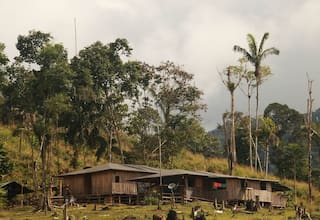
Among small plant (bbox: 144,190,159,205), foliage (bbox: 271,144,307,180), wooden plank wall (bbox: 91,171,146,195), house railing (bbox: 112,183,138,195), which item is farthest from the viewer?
foliage (bbox: 271,144,307,180)

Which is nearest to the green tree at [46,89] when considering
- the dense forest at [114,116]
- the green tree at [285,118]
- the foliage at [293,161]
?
the dense forest at [114,116]

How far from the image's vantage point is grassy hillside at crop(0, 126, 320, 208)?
58.9 meters

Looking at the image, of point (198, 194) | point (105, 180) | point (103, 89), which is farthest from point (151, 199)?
point (103, 89)

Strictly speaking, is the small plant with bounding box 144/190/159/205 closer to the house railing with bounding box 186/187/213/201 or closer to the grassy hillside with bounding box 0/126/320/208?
the house railing with bounding box 186/187/213/201

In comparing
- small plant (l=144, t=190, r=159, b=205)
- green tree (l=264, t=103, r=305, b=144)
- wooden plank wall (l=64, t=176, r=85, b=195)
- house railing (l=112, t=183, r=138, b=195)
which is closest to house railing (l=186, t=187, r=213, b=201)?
small plant (l=144, t=190, r=159, b=205)

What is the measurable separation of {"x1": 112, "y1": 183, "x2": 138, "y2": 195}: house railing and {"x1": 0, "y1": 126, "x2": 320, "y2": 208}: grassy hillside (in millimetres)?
8428

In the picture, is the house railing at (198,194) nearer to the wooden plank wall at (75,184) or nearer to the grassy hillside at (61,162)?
the grassy hillside at (61,162)

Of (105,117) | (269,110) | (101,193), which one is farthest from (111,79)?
(269,110)

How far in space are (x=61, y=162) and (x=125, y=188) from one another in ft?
45.1

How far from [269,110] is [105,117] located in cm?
3028

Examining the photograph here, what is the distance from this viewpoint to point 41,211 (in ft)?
148

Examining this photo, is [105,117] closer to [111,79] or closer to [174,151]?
[111,79]

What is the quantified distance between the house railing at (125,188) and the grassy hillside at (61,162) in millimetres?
8428

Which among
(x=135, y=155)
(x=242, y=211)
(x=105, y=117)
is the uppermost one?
(x=105, y=117)
